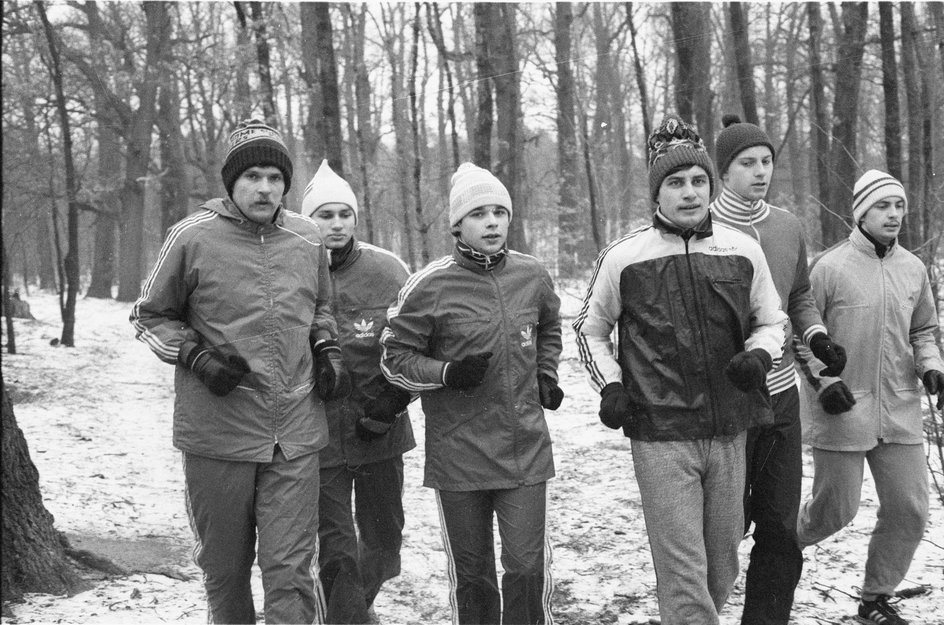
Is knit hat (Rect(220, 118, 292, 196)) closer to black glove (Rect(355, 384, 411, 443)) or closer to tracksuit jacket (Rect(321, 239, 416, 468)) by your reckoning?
tracksuit jacket (Rect(321, 239, 416, 468))

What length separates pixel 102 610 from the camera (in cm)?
426

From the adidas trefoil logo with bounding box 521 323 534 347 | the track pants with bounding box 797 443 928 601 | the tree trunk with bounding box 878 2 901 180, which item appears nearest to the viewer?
the adidas trefoil logo with bounding box 521 323 534 347

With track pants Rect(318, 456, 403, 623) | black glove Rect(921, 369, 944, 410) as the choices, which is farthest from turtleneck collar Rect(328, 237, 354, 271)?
black glove Rect(921, 369, 944, 410)

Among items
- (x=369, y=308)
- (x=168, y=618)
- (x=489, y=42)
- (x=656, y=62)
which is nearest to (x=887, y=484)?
(x=369, y=308)

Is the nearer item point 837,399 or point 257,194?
point 257,194

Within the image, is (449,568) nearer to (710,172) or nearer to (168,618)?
(168,618)

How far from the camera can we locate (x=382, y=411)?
4008mm

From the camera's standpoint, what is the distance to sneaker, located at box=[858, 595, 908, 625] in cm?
414

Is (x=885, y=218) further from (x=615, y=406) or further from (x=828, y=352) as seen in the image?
(x=615, y=406)

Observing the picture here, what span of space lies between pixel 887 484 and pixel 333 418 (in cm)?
276

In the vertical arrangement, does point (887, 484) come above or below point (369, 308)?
below

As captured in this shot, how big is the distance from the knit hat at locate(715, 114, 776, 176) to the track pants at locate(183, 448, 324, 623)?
2.44m

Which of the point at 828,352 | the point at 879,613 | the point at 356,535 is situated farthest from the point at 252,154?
the point at 879,613

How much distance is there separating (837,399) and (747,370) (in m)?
1.22
